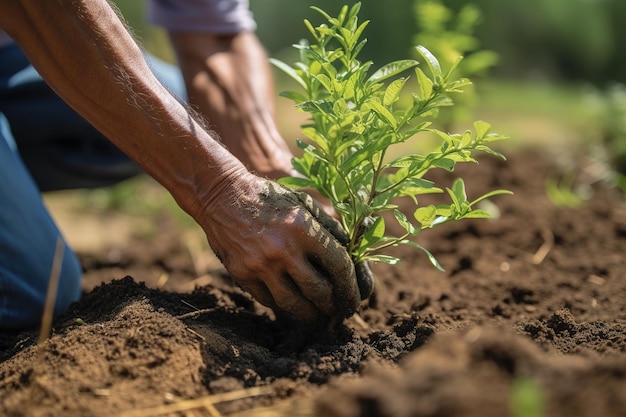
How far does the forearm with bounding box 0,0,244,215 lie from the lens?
1951 millimetres

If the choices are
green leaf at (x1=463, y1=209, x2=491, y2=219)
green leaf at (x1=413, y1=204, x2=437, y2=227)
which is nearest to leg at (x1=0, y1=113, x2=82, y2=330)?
green leaf at (x1=413, y1=204, x2=437, y2=227)

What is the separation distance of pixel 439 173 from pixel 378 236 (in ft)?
7.29

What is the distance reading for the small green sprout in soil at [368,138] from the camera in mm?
1850

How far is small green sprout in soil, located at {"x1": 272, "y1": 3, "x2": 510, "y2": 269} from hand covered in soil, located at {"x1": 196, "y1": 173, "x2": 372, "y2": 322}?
8cm

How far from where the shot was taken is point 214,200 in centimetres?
199

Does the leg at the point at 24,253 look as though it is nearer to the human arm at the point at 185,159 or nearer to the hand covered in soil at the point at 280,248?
the human arm at the point at 185,159

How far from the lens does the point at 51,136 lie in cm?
359

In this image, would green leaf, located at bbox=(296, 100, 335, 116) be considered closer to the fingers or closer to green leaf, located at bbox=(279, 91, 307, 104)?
green leaf, located at bbox=(279, 91, 307, 104)

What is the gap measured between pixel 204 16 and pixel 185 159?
4.11 ft

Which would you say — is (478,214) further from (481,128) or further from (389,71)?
(389,71)

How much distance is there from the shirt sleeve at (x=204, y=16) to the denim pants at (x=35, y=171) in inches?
11.1

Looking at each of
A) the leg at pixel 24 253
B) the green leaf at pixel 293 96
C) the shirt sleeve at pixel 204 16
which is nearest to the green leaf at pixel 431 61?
the green leaf at pixel 293 96

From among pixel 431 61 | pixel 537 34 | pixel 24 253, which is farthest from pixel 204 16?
pixel 537 34

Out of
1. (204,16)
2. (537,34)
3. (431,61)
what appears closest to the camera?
(431,61)
